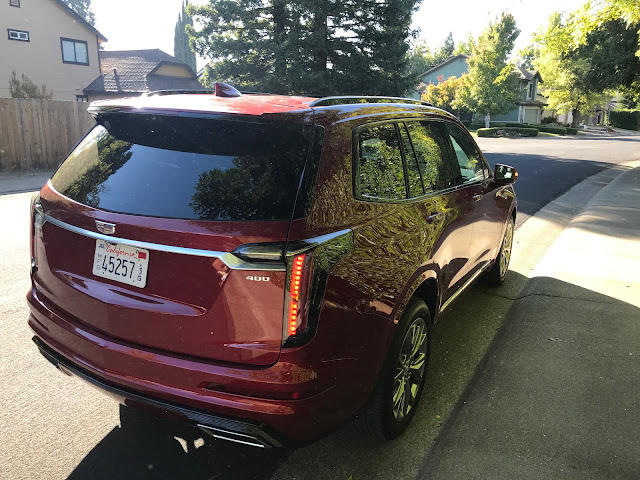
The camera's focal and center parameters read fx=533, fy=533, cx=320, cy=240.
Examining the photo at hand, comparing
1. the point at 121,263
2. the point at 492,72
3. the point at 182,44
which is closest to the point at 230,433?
the point at 121,263

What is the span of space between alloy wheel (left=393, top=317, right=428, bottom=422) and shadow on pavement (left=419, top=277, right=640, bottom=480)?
0.90 feet

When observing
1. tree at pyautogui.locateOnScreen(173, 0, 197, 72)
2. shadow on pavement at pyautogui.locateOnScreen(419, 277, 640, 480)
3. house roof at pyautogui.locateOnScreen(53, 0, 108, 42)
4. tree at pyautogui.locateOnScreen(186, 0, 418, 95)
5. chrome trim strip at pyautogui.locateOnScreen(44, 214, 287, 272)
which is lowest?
shadow on pavement at pyautogui.locateOnScreen(419, 277, 640, 480)

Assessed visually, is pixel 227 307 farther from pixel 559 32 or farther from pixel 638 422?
pixel 559 32

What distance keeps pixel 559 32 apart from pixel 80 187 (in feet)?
51.6

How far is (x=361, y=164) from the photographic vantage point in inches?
105

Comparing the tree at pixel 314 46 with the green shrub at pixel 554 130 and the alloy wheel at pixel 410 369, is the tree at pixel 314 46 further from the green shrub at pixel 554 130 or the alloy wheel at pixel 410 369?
the green shrub at pixel 554 130

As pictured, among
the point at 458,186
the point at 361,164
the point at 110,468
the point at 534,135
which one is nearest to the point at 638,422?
the point at 458,186

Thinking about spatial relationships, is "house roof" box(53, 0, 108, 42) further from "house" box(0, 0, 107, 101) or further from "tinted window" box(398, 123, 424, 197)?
Result: "tinted window" box(398, 123, 424, 197)

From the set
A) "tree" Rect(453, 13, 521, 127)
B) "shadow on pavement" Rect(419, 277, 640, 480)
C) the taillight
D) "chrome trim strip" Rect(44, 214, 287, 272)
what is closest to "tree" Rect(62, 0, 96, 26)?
"tree" Rect(453, 13, 521, 127)

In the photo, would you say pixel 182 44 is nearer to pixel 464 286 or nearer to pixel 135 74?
pixel 135 74

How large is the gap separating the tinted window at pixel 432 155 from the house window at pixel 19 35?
31.5m

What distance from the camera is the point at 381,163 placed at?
290 centimetres

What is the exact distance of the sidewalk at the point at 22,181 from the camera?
11734 millimetres

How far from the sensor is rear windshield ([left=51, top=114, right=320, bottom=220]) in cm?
223
